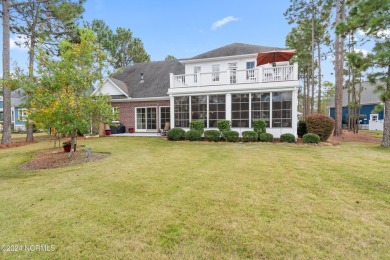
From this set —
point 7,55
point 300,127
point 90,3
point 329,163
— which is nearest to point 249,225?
point 329,163

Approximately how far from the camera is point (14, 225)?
3.36 m

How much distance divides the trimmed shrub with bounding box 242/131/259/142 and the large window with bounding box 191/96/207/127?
2873 mm

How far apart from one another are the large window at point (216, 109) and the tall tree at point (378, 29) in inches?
281

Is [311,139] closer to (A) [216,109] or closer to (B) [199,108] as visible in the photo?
(A) [216,109]

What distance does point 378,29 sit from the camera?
9008mm

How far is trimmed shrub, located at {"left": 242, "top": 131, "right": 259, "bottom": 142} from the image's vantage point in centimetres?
1248

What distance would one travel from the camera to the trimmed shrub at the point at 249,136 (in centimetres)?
1248

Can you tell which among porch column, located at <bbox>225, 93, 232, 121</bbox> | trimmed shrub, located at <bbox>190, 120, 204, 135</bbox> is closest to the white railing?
porch column, located at <bbox>225, 93, 232, 121</bbox>

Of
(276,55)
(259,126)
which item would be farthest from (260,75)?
(259,126)

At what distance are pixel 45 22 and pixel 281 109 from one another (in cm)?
1730

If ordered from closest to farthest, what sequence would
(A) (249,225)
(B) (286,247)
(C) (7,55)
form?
(B) (286,247), (A) (249,225), (C) (7,55)

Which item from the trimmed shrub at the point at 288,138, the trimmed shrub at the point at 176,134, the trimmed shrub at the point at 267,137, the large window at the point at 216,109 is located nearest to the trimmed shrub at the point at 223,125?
the large window at the point at 216,109

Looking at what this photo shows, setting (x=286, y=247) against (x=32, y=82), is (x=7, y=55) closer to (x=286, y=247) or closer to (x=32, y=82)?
(x=32, y=82)

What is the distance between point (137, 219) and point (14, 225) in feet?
6.25
